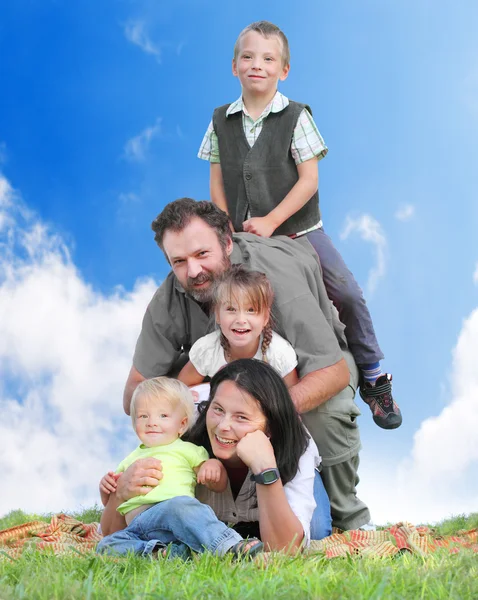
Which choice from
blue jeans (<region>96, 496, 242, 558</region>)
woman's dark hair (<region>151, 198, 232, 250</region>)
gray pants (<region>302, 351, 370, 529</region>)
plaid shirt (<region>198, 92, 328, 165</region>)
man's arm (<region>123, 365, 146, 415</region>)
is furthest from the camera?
plaid shirt (<region>198, 92, 328, 165</region>)

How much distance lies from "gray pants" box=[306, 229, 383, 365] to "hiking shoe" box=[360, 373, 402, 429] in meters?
0.37

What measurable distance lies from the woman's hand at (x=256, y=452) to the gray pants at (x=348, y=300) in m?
2.31

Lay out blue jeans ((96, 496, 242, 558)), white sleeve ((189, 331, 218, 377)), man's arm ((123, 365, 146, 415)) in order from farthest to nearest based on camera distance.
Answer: man's arm ((123, 365, 146, 415)) → white sleeve ((189, 331, 218, 377)) → blue jeans ((96, 496, 242, 558))

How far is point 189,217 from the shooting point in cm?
466

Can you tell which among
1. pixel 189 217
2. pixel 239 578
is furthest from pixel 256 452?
pixel 189 217

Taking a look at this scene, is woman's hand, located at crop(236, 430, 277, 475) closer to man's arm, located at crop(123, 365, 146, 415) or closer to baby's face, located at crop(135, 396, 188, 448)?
baby's face, located at crop(135, 396, 188, 448)

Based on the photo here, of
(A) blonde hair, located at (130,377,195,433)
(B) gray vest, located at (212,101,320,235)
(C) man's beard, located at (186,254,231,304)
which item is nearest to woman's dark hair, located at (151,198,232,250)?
(C) man's beard, located at (186,254,231,304)

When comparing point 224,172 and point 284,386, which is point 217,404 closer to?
point 284,386

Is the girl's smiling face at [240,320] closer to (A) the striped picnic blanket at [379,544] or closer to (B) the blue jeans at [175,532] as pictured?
(B) the blue jeans at [175,532]

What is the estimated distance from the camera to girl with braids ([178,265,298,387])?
4.02 metres

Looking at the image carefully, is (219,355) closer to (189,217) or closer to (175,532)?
(189,217)

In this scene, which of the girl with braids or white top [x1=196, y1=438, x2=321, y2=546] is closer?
white top [x1=196, y1=438, x2=321, y2=546]

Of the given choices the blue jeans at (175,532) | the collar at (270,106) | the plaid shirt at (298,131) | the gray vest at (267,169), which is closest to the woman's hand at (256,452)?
the blue jeans at (175,532)

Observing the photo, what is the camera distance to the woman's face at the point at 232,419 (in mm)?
3492
